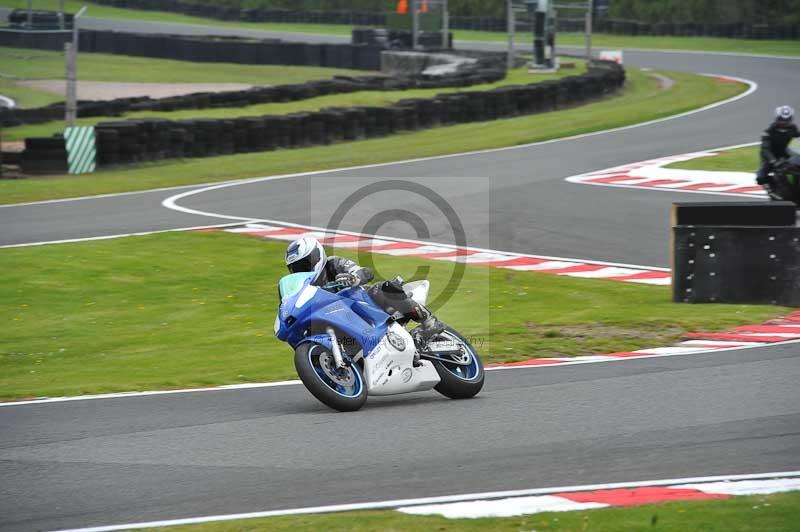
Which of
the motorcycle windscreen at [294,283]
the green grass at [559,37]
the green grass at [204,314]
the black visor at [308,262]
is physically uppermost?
the green grass at [559,37]

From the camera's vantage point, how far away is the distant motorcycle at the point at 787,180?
1762cm

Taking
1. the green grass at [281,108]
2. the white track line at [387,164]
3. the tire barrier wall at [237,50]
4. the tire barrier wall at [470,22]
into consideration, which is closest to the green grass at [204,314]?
the white track line at [387,164]

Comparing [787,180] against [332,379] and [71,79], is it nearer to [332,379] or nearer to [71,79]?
[332,379]

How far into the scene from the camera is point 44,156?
23453mm

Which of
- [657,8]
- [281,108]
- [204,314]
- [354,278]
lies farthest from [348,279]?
[657,8]

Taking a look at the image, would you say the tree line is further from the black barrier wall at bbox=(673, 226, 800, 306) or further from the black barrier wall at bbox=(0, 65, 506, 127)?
the black barrier wall at bbox=(673, 226, 800, 306)

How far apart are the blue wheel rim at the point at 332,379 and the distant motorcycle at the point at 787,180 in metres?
10.9

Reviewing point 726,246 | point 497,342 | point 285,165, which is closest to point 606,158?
point 285,165

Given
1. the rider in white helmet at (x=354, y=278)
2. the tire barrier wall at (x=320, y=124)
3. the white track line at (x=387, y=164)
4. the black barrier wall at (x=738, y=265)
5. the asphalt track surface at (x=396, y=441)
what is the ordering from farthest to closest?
the tire barrier wall at (x=320, y=124)
the white track line at (x=387, y=164)
the black barrier wall at (x=738, y=265)
the rider in white helmet at (x=354, y=278)
the asphalt track surface at (x=396, y=441)

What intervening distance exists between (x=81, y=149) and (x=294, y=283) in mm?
16145

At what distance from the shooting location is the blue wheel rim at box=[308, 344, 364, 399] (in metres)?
8.43

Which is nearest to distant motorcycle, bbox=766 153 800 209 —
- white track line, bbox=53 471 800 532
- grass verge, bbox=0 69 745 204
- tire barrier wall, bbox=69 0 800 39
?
grass verge, bbox=0 69 745 204

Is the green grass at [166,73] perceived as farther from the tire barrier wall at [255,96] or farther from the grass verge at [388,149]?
the grass verge at [388,149]

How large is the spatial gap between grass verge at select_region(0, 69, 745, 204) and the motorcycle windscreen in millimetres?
13213
